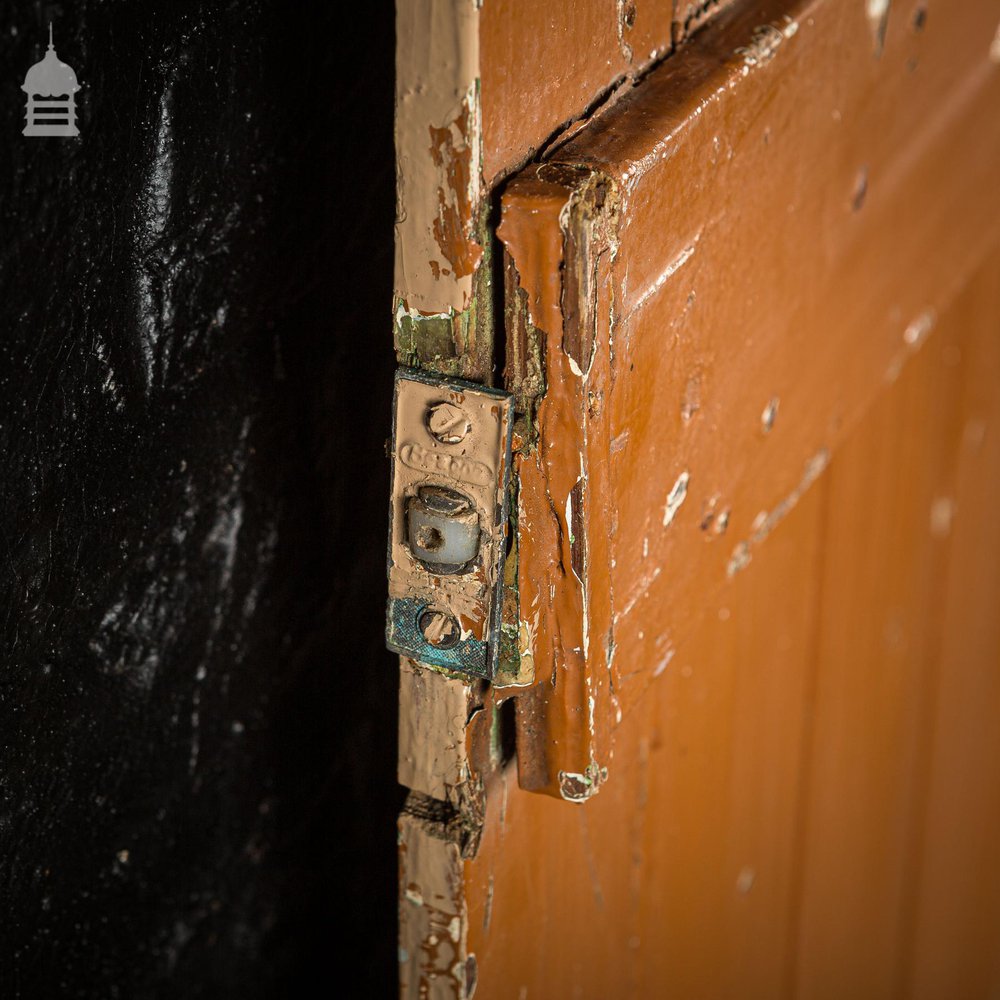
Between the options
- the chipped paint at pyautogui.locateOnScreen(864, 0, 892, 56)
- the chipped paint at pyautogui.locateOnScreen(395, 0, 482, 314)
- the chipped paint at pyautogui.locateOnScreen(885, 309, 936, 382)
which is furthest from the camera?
the chipped paint at pyautogui.locateOnScreen(885, 309, 936, 382)

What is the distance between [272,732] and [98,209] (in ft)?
1.13

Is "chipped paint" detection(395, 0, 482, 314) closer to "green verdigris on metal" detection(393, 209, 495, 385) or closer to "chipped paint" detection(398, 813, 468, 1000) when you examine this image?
"green verdigris on metal" detection(393, 209, 495, 385)

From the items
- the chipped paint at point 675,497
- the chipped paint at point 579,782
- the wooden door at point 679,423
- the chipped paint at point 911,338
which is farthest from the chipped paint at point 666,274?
the chipped paint at point 911,338

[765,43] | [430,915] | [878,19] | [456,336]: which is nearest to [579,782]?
[430,915]

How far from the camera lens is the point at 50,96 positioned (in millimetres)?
551

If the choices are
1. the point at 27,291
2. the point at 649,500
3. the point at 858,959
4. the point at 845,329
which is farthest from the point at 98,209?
the point at 858,959

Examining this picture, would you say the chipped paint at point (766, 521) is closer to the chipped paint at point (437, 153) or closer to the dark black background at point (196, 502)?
the dark black background at point (196, 502)

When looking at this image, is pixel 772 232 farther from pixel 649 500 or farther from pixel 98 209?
pixel 98 209

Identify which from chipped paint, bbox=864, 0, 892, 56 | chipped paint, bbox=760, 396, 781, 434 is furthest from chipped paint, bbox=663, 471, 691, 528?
chipped paint, bbox=864, 0, 892, 56

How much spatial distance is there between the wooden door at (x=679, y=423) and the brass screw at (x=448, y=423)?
0.07 ft

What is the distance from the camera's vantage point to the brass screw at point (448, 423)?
540mm

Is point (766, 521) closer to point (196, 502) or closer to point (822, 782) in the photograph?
point (196, 502)

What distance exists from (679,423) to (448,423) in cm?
17

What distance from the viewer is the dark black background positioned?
23.1 inches
